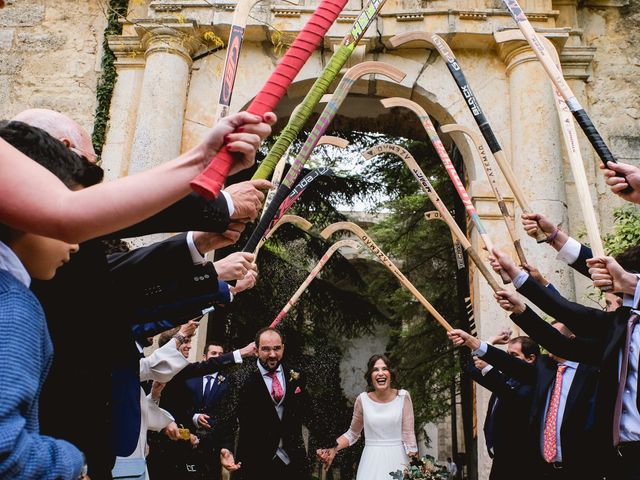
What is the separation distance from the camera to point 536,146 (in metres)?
7.01

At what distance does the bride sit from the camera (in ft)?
21.8

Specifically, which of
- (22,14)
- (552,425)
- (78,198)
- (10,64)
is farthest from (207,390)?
(78,198)

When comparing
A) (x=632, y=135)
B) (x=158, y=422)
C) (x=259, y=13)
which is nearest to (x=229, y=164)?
(x=158, y=422)

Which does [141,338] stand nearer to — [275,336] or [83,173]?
[83,173]

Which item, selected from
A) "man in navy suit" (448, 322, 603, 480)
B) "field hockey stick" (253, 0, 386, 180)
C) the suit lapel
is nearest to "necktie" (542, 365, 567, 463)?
"man in navy suit" (448, 322, 603, 480)

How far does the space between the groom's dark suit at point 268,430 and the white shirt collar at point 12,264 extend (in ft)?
17.1

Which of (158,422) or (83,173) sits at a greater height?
(83,173)

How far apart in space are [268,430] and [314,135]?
423cm

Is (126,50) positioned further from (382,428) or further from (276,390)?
(382,428)

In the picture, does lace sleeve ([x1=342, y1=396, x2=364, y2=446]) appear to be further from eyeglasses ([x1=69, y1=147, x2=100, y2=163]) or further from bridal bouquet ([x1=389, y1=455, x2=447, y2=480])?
eyeglasses ([x1=69, y1=147, x2=100, y2=163])

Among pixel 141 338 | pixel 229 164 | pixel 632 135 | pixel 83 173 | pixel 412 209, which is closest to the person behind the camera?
pixel 229 164

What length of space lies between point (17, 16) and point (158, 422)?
6401 millimetres

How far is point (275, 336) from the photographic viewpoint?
649cm

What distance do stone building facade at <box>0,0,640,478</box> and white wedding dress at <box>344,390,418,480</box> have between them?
1.42 m
